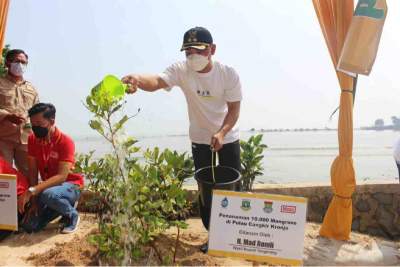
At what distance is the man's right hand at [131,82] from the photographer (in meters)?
2.56

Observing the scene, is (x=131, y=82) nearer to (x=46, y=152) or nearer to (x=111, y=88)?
(x=111, y=88)

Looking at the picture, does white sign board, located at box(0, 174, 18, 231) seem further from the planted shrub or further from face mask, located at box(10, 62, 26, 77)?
face mask, located at box(10, 62, 26, 77)

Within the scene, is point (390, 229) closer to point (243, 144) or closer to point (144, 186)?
point (243, 144)

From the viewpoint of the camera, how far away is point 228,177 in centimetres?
292

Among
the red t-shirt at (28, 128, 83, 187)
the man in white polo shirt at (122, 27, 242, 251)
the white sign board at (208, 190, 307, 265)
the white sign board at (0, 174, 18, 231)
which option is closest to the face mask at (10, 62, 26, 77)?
the red t-shirt at (28, 128, 83, 187)

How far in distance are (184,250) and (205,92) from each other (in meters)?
1.16

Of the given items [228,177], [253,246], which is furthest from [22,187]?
[253,246]

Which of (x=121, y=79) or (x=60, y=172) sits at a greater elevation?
(x=121, y=79)

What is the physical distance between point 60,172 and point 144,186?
1.10 metres

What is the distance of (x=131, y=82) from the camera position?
2.62 meters

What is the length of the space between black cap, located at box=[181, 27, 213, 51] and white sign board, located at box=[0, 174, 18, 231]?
59.6 inches

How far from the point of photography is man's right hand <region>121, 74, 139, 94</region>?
2.56 meters

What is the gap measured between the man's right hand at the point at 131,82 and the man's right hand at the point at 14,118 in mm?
1382

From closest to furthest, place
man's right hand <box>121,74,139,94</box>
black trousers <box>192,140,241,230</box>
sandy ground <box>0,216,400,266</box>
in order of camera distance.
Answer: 1. man's right hand <box>121,74,139,94</box>
2. sandy ground <box>0,216,400,266</box>
3. black trousers <box>192,140,241,230</box>
